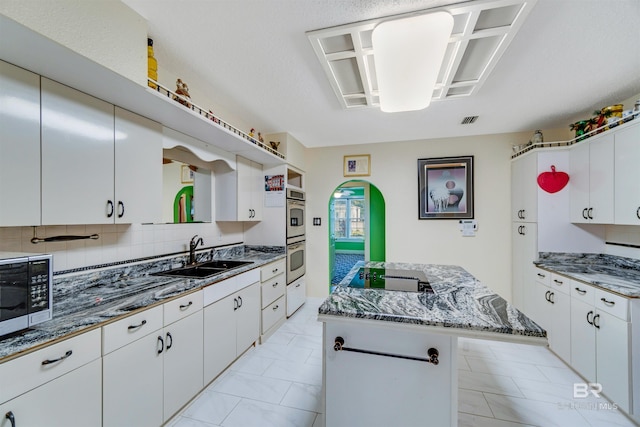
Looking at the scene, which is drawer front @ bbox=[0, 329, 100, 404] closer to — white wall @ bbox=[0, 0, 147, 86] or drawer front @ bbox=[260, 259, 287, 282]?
white wall @ bbox=[0, 0, 147, 86]

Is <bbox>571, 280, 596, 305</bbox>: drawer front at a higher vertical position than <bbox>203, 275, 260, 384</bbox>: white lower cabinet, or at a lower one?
higher

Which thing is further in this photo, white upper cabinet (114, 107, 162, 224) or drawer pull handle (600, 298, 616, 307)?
drawer pull handle (600, 298, 616, 307)

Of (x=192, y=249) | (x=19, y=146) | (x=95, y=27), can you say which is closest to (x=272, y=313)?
(x=192, y=249)

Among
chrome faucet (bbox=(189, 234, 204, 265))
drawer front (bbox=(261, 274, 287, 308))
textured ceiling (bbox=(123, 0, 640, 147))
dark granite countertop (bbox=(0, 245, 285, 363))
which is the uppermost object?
textured ceiling (bbox=(123, 0, 640, 147))

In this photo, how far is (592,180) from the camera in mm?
2381

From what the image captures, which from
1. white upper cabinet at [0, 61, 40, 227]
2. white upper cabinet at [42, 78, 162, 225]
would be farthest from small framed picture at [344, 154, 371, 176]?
white upper cabinet at [0, 61, 40, 227]

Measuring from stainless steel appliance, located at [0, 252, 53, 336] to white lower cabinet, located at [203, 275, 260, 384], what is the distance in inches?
35.8

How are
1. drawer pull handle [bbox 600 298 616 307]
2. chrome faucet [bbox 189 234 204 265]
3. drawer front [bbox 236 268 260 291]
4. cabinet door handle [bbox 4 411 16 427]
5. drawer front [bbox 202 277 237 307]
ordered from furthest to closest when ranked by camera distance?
chrome faucet [bbox 189 234 204 265], drawer front [bbox 236 268 260 291], drawer front [bbox 202 277 237 307], drawer pull handle [bbox 600 298 616 307], cabinet door handle [bbox 4 411 16 427]

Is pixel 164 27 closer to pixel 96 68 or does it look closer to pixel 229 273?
pixel 96 68

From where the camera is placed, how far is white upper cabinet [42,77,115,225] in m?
1.25

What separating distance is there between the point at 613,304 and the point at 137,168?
11.2 ft

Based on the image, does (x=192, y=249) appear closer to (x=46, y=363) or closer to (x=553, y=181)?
(x=46, y=363)

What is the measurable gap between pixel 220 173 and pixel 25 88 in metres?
1.76

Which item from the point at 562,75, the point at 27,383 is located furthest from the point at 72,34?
the point at 562,75
